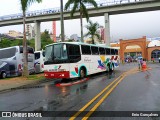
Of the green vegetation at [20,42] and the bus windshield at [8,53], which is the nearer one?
the bus windshield at [8,53]

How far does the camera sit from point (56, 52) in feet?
56.4

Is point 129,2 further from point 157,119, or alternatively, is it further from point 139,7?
point 157,119

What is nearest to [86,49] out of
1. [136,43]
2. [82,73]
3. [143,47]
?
[82,73]

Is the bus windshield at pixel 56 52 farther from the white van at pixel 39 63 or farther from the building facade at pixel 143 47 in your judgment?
the building facade at pixel 143 47

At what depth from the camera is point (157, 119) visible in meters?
6.42

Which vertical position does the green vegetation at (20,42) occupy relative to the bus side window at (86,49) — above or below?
above

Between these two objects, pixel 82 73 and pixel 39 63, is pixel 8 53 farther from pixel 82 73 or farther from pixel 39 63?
pixel 82 73

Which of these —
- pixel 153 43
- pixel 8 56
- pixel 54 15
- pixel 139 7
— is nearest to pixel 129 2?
pixel 139 7

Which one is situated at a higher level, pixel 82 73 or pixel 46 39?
pixel 46 39

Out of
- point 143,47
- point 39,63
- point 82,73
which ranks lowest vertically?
point 82,73

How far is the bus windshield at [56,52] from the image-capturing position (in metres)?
16.9

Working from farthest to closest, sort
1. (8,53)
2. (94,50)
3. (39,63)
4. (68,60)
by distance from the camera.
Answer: (39,63) → (8,53) → (94,50) → (68,60)

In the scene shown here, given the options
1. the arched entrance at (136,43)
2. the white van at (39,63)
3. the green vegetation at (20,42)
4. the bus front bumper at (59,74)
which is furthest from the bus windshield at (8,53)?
the green vegetation at (20,42)

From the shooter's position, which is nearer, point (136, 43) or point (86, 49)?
point (86, 49)
